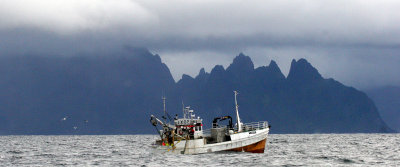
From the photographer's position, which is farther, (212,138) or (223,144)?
(212,138)

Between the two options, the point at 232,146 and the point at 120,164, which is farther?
the point at 232,146

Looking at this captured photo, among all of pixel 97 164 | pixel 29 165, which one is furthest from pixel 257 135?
pixel 29 165

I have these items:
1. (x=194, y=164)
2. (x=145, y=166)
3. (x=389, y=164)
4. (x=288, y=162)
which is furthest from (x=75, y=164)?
(x=389, y=164)

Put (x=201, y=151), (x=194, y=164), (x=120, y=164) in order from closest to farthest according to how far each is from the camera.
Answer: (x=194, y=164) → (x=120, y=164) → (x=201, y=151)

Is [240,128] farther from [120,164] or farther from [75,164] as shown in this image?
[75,164]

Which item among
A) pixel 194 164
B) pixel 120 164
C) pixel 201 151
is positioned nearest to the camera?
pixel 194 164

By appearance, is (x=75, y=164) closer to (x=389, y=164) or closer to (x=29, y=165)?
(x=29, y=165)

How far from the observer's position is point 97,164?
255 feet

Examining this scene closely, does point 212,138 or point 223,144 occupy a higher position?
point 212,138

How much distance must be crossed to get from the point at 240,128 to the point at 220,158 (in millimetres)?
9479

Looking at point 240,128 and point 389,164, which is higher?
point 240,128

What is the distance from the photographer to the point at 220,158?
7938 centimetres

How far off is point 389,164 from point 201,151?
2765 cm

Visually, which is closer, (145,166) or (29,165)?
(145,166)
